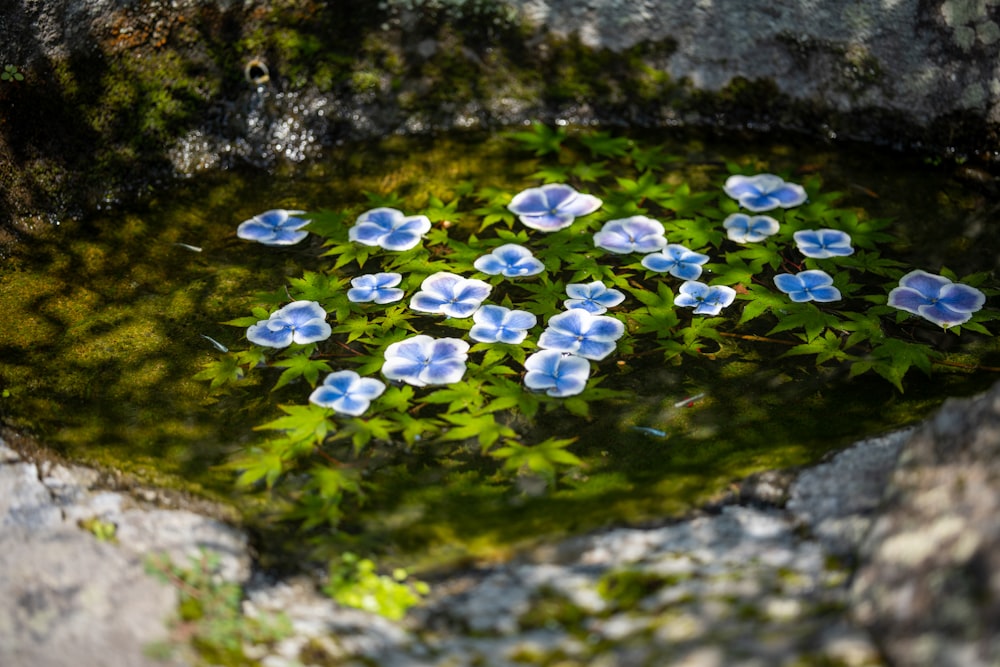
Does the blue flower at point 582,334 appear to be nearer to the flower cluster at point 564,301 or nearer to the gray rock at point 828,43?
the flower cluster at point 564,301

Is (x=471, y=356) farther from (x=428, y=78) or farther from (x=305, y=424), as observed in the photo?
(x=428, y=78)

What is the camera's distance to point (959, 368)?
9.46ft

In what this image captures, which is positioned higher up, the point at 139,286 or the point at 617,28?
the point at 617,28

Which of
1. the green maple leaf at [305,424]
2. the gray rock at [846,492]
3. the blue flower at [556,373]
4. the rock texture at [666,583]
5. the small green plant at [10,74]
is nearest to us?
the rock texture at [666,583]

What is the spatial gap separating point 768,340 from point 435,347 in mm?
1004

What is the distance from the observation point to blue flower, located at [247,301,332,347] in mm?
3012

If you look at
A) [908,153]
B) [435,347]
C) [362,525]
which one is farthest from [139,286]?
[908,153]

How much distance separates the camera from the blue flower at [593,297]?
3156mm

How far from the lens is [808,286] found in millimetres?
3217

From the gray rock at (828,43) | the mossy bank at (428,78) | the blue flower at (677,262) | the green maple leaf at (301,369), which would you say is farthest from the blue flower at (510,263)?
the gray rock at (828,43)

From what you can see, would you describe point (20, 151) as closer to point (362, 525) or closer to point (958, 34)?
point (362, 525)

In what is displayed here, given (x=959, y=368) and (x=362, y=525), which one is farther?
(x=959, y=368)

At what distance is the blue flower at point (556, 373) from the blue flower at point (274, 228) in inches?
42.5

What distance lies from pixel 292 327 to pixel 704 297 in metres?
1.29
